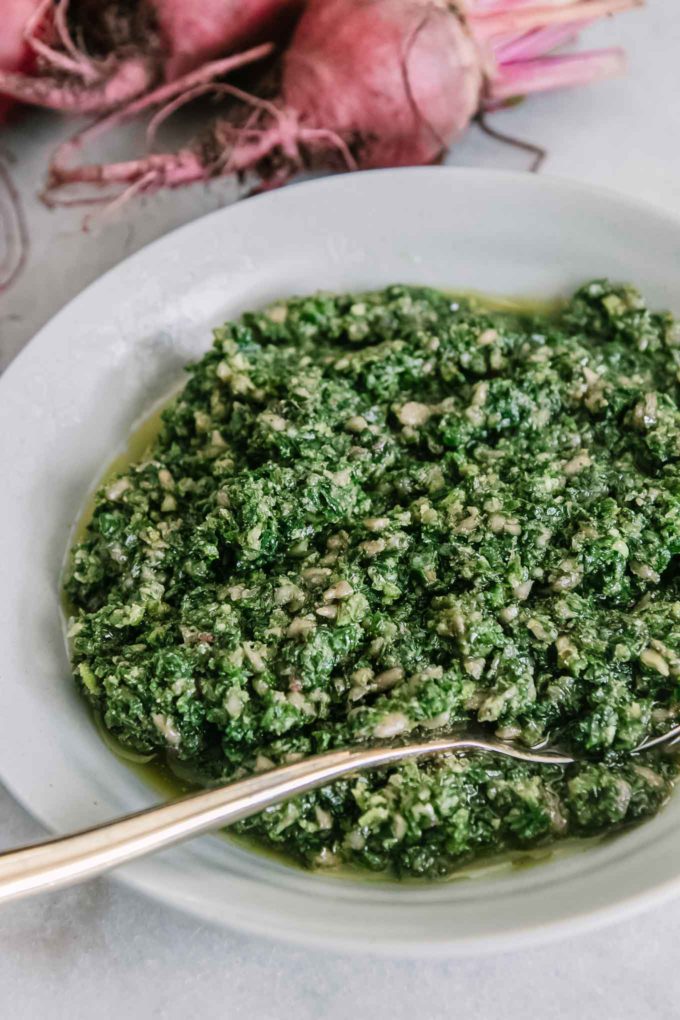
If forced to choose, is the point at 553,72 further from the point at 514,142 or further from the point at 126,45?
the point at 126,45

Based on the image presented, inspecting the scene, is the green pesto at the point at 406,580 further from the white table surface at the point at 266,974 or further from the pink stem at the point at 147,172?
the pink stem at the point at 147,172

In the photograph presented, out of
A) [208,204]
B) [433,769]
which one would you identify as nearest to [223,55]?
[208,204]

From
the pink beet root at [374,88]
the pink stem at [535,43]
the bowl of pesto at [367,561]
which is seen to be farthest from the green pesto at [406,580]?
the pink stem at [535,43]

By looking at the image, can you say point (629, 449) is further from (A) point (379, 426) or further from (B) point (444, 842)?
(B) point (444, 842)

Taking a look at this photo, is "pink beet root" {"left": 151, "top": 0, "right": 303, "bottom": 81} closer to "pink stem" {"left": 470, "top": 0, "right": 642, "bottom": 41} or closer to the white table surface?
"pink stem" {"left": 470, "top": 0, "right": 642, "bottom": 41}

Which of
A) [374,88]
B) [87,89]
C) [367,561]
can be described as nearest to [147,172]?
[87,89]

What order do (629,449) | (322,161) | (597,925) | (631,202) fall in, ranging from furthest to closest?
(322,161) → (631,202) → (629,449) → (597,925)

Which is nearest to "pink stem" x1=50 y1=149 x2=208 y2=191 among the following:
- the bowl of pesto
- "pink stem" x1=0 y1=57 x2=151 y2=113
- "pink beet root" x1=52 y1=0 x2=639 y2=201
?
"pink beet root" x1=52 y1=0 x2=639 y2=201
